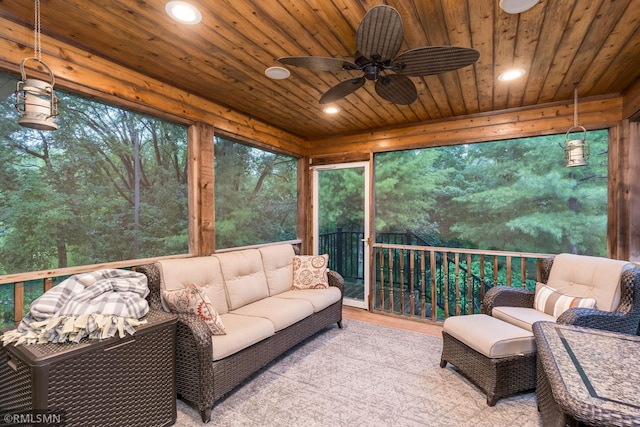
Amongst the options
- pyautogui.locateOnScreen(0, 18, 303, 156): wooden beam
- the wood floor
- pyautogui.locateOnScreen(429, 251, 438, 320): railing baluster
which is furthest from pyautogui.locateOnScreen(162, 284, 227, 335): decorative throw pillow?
pyautogui.locateOnScreen(429, 251, 438, 320): railing baluster

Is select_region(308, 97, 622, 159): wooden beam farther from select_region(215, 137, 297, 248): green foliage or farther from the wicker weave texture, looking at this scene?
the wicker weave texture

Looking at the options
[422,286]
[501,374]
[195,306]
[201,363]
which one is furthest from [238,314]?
[422,286]

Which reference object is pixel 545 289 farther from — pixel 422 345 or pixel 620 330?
pixel 422 345

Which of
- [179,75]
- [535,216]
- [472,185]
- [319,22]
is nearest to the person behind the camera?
[319,22]

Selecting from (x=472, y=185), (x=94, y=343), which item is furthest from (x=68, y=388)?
(x=472, y=185)

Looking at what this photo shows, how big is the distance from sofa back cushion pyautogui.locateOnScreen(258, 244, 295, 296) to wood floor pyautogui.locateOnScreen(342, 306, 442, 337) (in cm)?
106

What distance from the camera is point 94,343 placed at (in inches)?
60.0

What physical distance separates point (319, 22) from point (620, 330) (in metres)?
2.99

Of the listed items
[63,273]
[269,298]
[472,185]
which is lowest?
[269,298]

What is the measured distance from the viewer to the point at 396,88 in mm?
2152

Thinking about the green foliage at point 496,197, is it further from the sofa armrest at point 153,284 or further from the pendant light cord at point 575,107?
the sofa armrest at point 153,284

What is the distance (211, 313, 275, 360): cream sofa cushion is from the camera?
6.66ft

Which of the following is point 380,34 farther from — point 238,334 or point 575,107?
point 575,107

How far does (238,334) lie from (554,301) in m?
2.58
